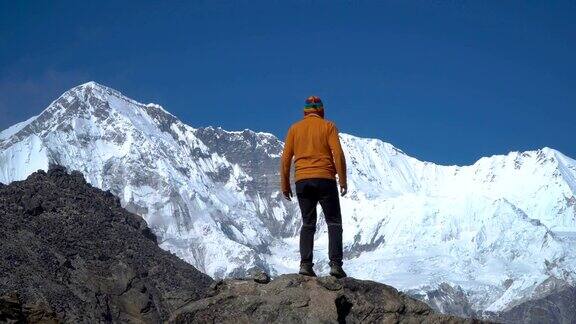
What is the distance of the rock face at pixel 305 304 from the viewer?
16.1 m

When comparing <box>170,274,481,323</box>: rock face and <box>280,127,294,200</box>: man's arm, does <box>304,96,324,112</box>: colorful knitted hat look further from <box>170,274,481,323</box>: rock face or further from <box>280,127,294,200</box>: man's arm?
<box>170,274,481,323</box>: rock face

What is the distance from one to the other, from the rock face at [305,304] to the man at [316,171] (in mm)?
491

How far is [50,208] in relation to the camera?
454 ft

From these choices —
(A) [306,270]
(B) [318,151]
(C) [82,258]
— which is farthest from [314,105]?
(C) [82,258]

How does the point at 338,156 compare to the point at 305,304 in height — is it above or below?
above

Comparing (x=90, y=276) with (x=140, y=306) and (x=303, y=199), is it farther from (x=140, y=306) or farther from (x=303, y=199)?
(x=303, y=199)

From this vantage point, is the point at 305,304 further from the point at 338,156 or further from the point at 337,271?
the point at 338,156

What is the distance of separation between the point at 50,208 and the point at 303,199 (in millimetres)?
124840

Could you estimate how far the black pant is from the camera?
1733 centimetres

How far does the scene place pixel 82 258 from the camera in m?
124

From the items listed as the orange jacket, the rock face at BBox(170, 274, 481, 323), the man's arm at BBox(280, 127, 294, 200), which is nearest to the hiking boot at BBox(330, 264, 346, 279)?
the rock face at BBox(170, 274, 481, 323)

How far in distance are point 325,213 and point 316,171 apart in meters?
0.77

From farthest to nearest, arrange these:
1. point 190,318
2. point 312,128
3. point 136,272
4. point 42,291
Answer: point 136,272
point 42,291
point 312,128
point 190,318

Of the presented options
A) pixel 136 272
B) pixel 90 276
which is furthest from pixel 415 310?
pixel 136 272
